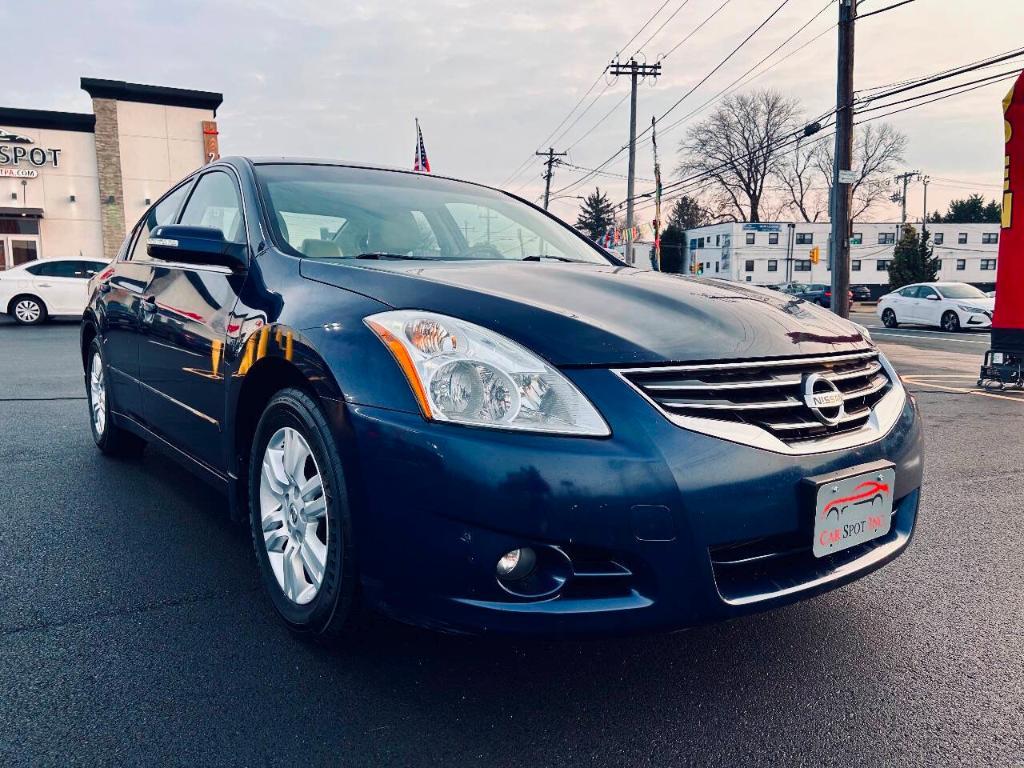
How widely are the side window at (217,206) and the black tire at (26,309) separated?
15113 mm

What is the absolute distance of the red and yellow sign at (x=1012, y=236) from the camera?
764 centimetres

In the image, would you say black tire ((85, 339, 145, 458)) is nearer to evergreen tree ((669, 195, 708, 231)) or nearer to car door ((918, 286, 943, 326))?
car door ((918, 286, 943, 326))

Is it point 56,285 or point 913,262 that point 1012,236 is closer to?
point 56,285

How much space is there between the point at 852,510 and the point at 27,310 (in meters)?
18.0

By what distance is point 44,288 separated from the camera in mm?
16375

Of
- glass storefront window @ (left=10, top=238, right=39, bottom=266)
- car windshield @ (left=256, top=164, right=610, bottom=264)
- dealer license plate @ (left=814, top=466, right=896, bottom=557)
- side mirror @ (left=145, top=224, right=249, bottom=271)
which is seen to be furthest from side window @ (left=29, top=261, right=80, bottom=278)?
dealer license plate @ (left=814, top=466, right=896, bottom=557)

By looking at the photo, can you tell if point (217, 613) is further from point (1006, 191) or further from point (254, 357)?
point (1006, 191)

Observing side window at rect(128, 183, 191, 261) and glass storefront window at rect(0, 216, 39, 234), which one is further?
glass storefront window at rect(0, 216, 39, 234)

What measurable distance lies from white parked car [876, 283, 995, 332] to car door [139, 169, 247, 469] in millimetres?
21180

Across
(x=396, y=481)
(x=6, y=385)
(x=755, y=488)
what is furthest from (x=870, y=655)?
(x=6, y=385)

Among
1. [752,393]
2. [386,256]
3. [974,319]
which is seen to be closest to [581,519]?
[752,393]

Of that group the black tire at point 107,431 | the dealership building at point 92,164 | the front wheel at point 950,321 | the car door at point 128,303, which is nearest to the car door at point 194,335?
the car door at point 128,303

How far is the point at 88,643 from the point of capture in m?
2.31

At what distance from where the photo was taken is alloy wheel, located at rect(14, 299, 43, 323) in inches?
643
